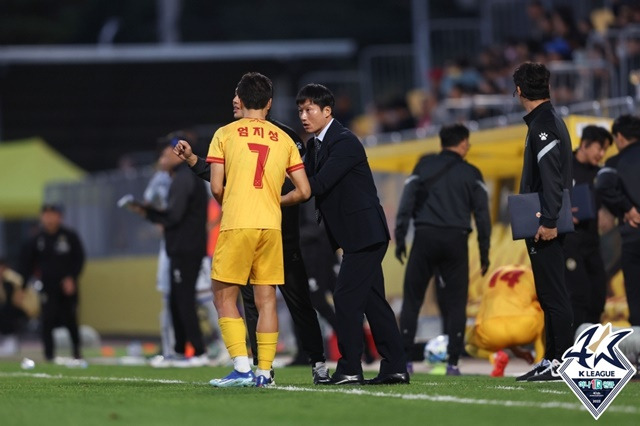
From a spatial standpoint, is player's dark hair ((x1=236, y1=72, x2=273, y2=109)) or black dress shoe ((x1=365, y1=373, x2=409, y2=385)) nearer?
player's dark hair ((x1=236, y1=72, x2=273, y2=109))

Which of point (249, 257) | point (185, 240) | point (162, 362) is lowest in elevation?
point (162, 362)

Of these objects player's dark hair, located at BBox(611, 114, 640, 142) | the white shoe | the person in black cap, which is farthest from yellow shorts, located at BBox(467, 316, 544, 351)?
the person in black cap

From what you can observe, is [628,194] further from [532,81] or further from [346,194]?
[346,194]

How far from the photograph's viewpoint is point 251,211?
396 inches

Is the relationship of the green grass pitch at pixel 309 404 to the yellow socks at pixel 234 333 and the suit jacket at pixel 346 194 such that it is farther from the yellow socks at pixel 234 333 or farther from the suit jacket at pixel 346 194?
the suit jacket at pixel 346 194

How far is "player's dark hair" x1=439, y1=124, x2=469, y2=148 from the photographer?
539 inches

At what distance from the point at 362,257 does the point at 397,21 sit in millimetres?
25497

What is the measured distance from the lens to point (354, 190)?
10.4 metres

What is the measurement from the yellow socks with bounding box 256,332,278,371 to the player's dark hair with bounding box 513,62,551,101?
236 centimetres

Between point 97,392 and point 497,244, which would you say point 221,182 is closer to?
point 97,392

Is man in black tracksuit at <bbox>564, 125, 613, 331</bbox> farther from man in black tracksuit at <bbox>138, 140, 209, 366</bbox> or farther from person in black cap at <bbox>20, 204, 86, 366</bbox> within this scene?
person in black cap at <bbox>20, 204, 86, 366</bbox>

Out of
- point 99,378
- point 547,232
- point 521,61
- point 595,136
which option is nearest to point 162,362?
point 99,378

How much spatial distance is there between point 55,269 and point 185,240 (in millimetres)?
3588

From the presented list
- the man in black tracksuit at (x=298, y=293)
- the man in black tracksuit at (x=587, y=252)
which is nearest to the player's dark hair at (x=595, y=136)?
the man in black tracksuit at (x=587, y=252)
